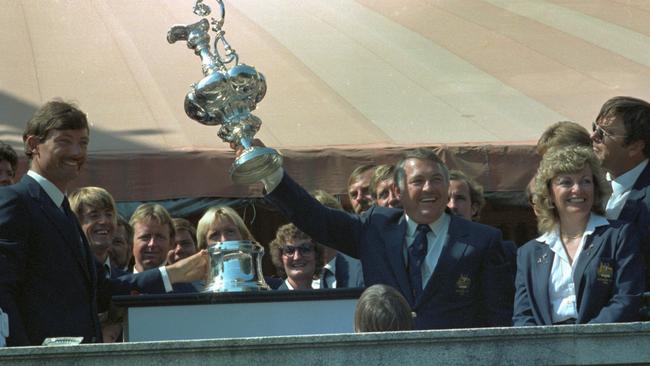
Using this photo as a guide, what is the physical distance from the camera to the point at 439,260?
473 cm

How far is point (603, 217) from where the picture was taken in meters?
4.61

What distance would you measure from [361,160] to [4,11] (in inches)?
124

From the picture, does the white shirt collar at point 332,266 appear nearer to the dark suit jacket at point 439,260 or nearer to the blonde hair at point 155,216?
the blonde hair at point 155,216

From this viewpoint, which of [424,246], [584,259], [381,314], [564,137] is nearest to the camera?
[381,314]

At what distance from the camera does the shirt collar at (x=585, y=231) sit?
4559mm

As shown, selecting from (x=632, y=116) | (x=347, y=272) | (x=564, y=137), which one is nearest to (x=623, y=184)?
(x=632, y=116)

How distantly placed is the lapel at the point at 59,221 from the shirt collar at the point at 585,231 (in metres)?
1.54

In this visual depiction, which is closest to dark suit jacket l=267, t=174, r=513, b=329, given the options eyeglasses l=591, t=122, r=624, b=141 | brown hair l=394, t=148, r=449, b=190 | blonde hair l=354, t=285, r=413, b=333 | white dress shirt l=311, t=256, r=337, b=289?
brown hair l=394, t=148, r=449, b=190

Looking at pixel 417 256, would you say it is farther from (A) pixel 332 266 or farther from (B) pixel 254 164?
(A) pixel 332 266

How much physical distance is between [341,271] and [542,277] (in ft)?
4.58

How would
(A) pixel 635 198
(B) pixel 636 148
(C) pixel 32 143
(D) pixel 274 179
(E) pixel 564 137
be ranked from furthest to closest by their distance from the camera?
(E) pixel 564 137
(B) pixel 636 148
(A) pixel 635 198
(D) pixel 274 179
(C) pixel 32 143

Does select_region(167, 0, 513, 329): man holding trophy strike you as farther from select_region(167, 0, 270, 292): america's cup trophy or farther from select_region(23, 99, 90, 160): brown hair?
select_region(23, 99, 90, 160): brown hair

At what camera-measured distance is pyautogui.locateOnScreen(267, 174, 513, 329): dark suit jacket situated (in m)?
4.69

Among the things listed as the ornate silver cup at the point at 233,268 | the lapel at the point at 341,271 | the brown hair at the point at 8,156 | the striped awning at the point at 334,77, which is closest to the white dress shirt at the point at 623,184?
the lapel at the point at 341,271
